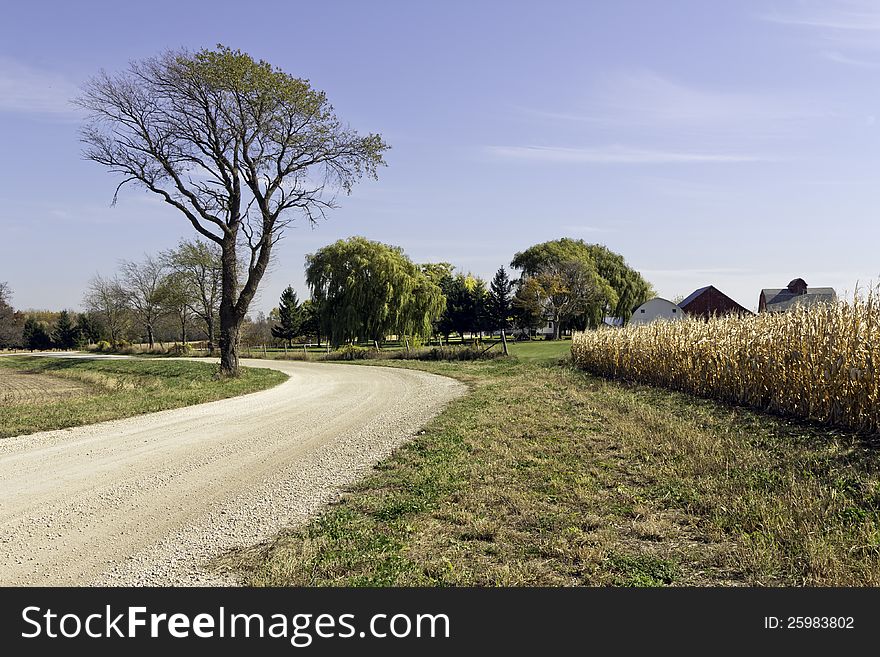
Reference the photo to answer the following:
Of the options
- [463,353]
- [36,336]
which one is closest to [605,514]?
[463,353]

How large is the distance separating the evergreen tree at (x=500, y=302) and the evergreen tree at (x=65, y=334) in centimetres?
5589

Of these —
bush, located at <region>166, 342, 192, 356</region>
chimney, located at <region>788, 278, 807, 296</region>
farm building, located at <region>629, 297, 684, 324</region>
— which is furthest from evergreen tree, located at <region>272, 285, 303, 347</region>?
chimney, located at <region>788, 278, 807, 296</region>

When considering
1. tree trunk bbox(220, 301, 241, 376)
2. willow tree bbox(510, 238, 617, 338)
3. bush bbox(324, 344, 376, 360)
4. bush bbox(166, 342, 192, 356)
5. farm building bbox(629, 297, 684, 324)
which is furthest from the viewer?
farm building bbox(629, 297, 684, 324)

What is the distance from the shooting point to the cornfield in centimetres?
905

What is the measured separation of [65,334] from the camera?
77562 millimetres

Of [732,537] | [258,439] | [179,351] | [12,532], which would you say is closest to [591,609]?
[732,537]

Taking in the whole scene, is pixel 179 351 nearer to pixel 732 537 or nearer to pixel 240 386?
pixel 240 386

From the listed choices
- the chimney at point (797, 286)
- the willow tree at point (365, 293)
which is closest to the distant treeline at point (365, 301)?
the willow tree at point (365, 293)

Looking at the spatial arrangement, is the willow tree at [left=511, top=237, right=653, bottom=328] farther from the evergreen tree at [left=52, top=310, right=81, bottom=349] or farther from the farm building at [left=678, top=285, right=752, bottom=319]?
the evergreen tree at [left=52, top=310, right=81, bottom=349]

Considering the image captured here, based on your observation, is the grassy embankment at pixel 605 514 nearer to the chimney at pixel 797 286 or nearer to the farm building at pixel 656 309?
the chimney at pixel 797 286

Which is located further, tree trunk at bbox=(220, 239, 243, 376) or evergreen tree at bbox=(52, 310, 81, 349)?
evergreen tree at bbox=(52, 310, 81, 349)

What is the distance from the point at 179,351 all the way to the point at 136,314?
55.9ft

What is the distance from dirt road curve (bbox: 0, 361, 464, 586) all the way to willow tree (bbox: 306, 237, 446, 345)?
30416 mm

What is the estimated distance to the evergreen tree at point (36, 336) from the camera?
260 ft
